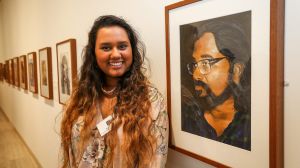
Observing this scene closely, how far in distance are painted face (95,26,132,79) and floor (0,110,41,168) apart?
329 centimetres

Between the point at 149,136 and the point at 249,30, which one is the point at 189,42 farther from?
the point at 149,136

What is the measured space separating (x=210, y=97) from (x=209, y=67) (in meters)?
0.12

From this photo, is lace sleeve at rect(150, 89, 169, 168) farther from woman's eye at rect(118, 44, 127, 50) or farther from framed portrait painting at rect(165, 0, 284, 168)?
woman's eye at rect(118, 44, 127, 50)

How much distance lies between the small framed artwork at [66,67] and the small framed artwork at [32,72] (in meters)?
1.22

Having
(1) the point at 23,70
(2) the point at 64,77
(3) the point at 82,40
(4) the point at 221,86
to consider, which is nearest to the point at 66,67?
(2) the point at 64,77

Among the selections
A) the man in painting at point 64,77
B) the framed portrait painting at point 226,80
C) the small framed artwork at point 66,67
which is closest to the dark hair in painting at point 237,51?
the framed portrait painting at point 226,80

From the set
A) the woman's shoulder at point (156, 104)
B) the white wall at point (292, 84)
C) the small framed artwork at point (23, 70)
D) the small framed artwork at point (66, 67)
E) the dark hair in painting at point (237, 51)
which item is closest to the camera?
the white wall at point (292, 84)

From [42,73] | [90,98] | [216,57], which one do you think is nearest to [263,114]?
[216,57]

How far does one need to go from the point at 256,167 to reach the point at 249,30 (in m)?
0.45

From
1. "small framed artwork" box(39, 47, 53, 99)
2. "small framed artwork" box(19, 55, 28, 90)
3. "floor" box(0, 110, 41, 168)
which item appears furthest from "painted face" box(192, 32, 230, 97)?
"small framed artwork" box(19, 55, 28, 90)

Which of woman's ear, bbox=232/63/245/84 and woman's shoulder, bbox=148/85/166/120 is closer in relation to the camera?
woman's ear, bbox=232/63/245/84

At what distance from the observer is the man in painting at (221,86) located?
0.85 meters

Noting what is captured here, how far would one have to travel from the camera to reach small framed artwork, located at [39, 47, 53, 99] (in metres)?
2.84

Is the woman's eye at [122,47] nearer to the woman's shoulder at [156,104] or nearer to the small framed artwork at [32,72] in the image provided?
the woman's shoulder at [156,104]
